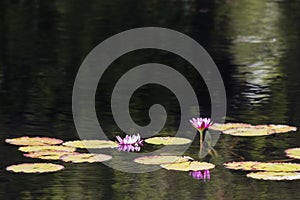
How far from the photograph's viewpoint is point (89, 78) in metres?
7.90

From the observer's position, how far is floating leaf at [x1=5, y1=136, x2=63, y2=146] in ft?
18.5

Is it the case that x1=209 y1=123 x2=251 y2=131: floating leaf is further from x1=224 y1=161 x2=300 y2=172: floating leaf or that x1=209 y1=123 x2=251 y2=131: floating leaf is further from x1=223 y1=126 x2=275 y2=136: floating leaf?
x1=224 y1=161 x2=300 y2=172: floating leaf

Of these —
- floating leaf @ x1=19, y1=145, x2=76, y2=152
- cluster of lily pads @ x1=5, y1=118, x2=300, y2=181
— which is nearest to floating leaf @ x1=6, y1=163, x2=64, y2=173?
cluster of lily pads @ x1=5, y1=118, x2=300, y2=181

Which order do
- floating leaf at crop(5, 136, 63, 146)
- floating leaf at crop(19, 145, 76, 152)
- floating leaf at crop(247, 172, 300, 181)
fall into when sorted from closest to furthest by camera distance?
floating leaf at crop(247, 172, 300, 181), floating leaf at crop(19, 145, 76, 152), floating leaf at crop(5, 136, 63, 146)

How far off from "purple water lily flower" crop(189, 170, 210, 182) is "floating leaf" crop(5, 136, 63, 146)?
0.94 m

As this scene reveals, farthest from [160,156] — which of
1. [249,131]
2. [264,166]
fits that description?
[249,131]

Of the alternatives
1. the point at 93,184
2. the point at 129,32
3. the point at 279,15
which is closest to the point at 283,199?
the point at 93,184

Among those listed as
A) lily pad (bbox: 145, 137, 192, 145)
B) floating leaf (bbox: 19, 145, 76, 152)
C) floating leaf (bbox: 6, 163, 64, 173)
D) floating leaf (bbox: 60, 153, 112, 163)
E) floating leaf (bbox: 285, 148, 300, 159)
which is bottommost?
floating leaf (bbox: 285, 148, 300, 159)

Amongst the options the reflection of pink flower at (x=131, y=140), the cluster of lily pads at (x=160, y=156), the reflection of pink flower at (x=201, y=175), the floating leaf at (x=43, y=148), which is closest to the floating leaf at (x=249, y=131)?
the cluster of lily pads at (x=160, y=156)

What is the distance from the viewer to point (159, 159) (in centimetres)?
530

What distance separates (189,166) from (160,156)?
0.84ft

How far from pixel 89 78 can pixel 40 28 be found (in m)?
2.86

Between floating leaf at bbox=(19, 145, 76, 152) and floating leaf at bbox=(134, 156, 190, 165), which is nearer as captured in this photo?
floating leaf at bbox=(134, 156, 190, 165)

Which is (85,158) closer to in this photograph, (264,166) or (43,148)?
(43,148)
